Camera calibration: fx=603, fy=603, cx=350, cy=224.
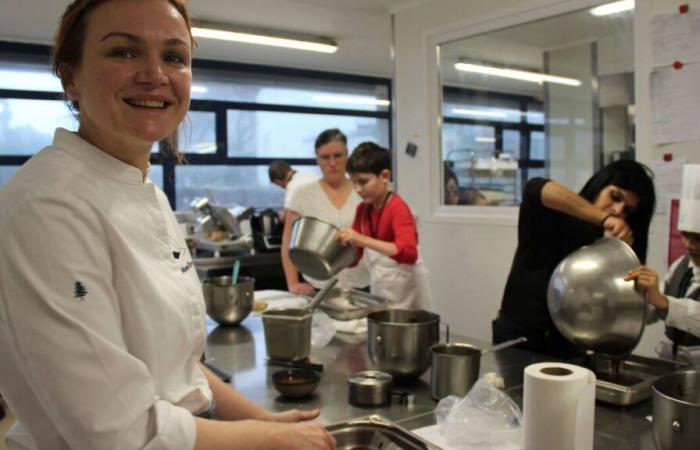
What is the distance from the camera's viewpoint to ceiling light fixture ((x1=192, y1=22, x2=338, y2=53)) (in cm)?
445

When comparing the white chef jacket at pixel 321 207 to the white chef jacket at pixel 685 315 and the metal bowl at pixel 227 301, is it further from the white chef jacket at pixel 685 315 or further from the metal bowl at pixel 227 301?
the white chef jacket at pixel 685 315

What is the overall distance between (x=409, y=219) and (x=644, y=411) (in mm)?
1360

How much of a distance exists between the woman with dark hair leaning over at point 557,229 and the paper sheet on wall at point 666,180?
82 cm

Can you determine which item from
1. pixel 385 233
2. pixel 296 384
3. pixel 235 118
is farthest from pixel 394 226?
pixel 235 118

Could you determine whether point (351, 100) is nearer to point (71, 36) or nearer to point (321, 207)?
point (321, 207)

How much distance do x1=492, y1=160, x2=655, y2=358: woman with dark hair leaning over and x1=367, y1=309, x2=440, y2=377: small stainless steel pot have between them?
52cm

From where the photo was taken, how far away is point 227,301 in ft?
6.93

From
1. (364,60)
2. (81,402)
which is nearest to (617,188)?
(81,402)

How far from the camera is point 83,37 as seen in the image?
0.86 metres

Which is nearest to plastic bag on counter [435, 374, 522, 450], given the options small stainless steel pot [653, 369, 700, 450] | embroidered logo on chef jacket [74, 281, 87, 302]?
small stainless steel pot [653, 369, 700, 450]

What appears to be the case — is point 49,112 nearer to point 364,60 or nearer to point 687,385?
point 364,60

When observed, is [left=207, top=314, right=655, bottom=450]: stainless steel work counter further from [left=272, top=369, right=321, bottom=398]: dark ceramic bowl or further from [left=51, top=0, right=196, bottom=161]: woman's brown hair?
[left=51, top=0, right=196, bottom=161]: woman's brown hair

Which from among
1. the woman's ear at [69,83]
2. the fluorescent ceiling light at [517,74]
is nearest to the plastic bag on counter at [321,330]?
the woman's ear at [69,83]

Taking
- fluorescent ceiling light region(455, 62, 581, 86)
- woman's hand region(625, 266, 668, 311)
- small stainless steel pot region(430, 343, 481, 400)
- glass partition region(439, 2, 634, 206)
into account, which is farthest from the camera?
fluorescent ceiling light region(455, 62, 581, 86)
